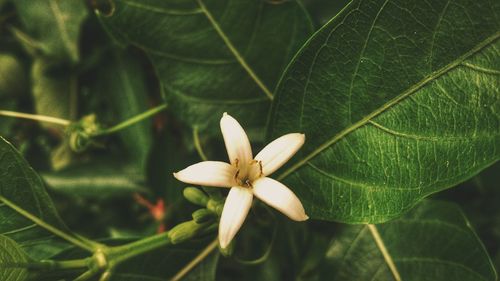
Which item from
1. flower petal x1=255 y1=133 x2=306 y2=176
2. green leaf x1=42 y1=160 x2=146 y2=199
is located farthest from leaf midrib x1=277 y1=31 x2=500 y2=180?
green leaf x1=42 y1=160 x2=146 y2=199

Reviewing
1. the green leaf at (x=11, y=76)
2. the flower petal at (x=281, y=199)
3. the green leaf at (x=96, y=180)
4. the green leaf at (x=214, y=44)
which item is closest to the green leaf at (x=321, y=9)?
the green leaf at (x=214, y=44)

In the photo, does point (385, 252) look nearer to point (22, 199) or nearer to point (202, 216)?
point (202, 216)

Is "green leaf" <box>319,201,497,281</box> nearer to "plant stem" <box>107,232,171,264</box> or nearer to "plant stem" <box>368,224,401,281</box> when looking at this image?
"plant stem" <box>368,224,401,281</box>

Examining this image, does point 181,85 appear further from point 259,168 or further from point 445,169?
point 445,169

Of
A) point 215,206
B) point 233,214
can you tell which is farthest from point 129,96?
point 233,214

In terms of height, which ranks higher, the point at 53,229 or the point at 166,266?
the point at 53,229

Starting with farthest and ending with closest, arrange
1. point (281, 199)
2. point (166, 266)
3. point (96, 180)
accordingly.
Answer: point (96, 180) → point (166, 266) → point (281, 199)

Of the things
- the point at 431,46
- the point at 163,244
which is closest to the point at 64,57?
the point at 163,244

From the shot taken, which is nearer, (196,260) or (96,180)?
(196,260)
